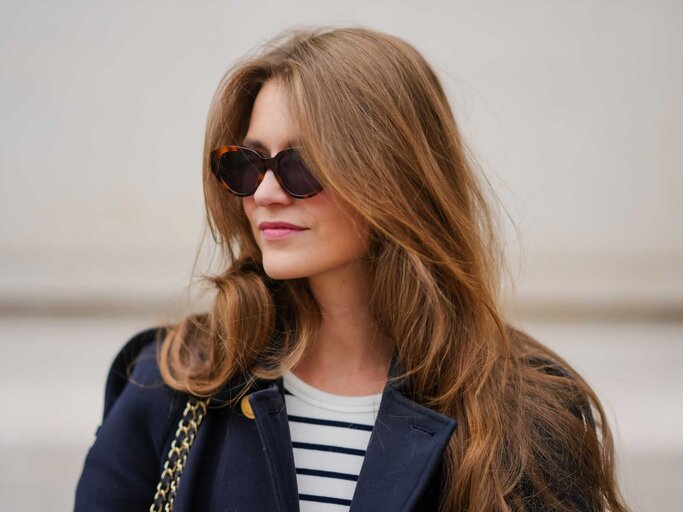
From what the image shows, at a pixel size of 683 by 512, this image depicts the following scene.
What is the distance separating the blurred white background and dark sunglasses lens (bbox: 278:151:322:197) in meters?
1.94

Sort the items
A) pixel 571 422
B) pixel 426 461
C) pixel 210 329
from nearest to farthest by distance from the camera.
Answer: pixel 426 461 < pixel 571 422 < pixel 210 329

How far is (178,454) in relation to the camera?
163cm

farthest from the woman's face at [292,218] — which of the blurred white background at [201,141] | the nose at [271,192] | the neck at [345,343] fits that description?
the blurred white background at [201,141]

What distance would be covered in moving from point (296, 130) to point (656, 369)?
2.76 metres

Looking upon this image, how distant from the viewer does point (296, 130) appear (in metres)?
1.57

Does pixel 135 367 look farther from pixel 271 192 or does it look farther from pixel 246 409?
pixel 271 192

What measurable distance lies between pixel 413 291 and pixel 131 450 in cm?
85

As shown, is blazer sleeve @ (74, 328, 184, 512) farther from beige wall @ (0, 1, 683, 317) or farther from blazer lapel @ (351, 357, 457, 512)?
beige wall @ (0, 1, 683, 317)

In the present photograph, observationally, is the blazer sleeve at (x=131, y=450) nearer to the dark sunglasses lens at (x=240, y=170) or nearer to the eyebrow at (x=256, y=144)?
the dark sunglasses lens at (x=240, y=170)

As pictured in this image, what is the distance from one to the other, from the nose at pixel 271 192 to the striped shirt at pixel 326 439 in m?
0.50

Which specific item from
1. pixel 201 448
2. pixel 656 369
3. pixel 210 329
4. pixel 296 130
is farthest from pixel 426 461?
pixel 656 369

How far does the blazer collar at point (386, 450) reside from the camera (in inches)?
59.4

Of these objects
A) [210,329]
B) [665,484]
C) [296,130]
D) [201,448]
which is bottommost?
[665,484]

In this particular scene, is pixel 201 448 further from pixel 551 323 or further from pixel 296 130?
pixel 551 323
